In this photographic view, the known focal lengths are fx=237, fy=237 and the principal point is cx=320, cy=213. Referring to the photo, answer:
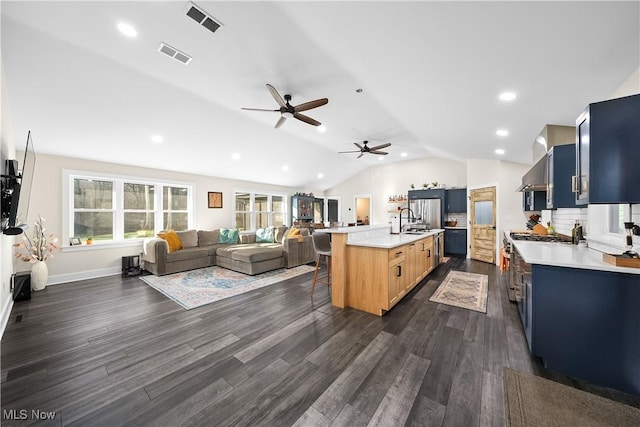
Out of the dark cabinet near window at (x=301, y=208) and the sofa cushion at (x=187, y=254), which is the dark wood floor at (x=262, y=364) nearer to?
the sofa cushion at (x=187, y=254)

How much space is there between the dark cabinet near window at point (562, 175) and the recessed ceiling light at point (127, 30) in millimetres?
4580

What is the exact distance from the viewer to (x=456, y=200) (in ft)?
23.8

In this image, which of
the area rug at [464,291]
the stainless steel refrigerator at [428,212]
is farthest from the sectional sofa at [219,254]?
the stainless steel refrigerator at [428,212]

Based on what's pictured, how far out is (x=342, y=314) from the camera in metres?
2.96

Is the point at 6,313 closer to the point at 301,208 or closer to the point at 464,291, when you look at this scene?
the point at 464,291

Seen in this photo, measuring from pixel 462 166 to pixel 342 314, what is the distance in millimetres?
6687

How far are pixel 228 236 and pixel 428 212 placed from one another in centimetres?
598

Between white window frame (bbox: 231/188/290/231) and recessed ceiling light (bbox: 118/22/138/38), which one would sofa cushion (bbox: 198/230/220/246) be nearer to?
white window frame (bbox: 231/188/290/231)

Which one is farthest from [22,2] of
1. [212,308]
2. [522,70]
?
[522,70]

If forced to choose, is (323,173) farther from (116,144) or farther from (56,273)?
(56,273)

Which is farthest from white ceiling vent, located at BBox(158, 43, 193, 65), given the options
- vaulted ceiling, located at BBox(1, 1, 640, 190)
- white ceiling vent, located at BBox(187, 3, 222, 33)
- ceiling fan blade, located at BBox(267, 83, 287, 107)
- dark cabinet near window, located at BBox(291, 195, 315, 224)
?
dark cabinet near window, located at BBox(291, 195, 315, 224)

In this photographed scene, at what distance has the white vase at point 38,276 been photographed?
389 cm

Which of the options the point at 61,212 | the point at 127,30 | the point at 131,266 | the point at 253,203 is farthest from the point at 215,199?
the point at 127,30

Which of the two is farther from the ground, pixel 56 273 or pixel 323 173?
pixel 323 173
